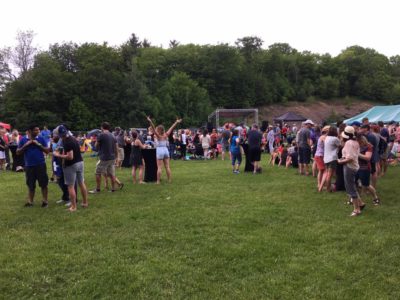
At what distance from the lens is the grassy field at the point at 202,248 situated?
14.2ft

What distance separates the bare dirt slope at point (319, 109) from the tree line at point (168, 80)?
7.36 feet

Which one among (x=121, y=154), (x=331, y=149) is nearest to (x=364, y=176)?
(x=331, y=149)

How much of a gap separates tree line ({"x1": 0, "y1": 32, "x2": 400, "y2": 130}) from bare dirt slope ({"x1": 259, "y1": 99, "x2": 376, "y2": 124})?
2.24 meters

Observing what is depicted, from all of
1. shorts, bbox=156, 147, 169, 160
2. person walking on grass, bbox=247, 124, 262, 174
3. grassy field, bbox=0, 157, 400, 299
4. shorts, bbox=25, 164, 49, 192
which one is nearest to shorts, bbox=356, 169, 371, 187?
grassy field, bbox=0, 157, 400, 299

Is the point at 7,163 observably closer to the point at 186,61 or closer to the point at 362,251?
the point at 362,251

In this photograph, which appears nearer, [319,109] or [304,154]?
[304,154]

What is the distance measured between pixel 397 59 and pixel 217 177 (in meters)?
113

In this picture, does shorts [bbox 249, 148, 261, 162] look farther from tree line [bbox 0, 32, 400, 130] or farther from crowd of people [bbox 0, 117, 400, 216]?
tree line [bbox 0, 32, 400, 130]

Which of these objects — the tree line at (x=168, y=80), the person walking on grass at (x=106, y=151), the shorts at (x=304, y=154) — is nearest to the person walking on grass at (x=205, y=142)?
the shorts at (x=304, y=154)

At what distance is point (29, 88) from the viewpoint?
170 ft

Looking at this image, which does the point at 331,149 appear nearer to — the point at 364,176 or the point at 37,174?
the point at 364,176

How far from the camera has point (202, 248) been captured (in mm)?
5531

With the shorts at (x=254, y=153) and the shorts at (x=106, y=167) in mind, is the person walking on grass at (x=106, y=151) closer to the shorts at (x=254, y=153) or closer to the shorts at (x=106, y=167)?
the shorts at (x=106, y=167)

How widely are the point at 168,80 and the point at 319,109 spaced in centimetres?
3626
